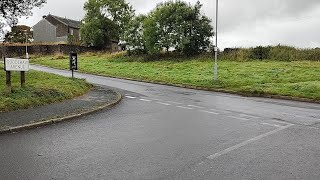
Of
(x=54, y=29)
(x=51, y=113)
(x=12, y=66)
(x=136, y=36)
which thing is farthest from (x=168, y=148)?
(x=54, y=29)

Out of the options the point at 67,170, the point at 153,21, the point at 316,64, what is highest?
the point at 153,21

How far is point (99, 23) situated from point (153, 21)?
1977 cm

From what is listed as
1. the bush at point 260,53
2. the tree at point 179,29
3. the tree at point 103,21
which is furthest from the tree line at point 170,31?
the tree at point 103,21

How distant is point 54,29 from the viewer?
7112cm

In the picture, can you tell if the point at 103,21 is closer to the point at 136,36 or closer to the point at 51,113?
the point at 136,36

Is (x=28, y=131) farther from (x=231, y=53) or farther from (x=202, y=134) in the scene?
(x=231, y=53)

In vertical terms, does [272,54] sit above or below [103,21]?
below

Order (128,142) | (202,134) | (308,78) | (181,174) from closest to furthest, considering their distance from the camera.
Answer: (181,174), (128,142), (202,134), (308,78)

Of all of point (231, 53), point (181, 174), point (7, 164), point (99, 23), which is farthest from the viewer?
point (99, 23)

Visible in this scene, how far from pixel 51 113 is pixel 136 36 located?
110 ft

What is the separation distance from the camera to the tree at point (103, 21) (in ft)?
186

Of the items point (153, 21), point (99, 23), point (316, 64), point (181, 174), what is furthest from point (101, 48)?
point (181, 174)

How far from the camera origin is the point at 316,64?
2955cm

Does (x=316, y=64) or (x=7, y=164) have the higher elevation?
(x=316, y=64)
